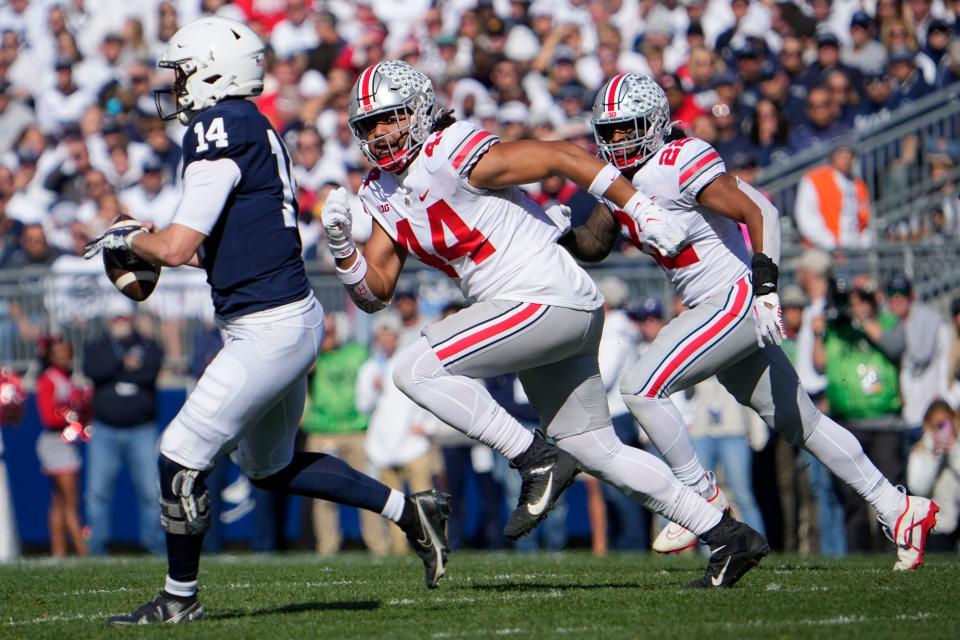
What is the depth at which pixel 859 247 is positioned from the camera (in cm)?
1130

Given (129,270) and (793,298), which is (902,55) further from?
(129,270)

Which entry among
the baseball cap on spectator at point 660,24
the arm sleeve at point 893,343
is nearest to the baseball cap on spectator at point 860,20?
the baseball cap on spectator at point 660,24

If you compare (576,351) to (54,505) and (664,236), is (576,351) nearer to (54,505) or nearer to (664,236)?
(664,236)

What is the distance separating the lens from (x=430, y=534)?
5.91 metres

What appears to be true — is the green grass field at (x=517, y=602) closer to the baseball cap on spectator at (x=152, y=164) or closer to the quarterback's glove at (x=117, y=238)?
the quarterback's glove at (x=117, y=238)

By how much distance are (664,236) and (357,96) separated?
1376 mm

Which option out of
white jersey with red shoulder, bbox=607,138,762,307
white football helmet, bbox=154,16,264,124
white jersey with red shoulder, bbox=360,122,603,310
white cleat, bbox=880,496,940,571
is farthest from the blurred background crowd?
white football helmet, bbox=154,16,264,124

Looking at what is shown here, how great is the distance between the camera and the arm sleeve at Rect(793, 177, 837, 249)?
11961 mm

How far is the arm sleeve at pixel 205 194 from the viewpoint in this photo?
5.46m

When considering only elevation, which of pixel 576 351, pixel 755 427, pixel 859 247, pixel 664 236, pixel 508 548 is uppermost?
pixel 664 236

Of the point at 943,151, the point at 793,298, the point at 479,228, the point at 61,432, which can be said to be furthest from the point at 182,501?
the point at 943,151

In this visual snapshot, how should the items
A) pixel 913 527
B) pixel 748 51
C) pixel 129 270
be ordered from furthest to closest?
pixel 748 51 → pixel 913 527 → pixel 129 270

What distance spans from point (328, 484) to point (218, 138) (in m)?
1.37

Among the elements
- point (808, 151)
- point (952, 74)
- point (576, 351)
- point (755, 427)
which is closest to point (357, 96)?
point (576, 351)
